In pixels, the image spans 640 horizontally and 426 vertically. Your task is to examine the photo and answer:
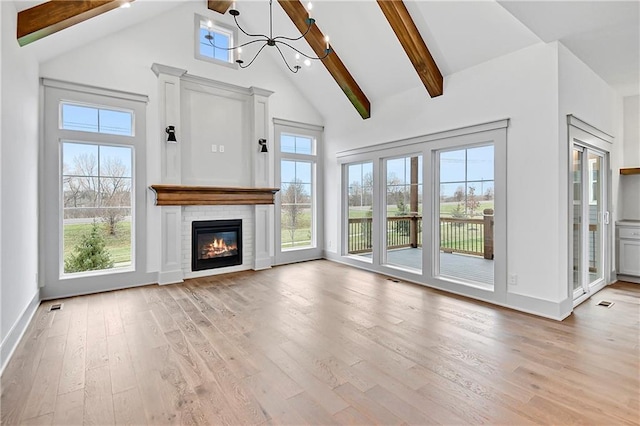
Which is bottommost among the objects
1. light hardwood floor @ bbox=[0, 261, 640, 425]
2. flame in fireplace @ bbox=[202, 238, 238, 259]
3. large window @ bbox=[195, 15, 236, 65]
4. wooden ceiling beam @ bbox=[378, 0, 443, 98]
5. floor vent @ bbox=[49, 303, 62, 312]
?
light hardwood floor @ bbox=[0, 261, 640, 425]

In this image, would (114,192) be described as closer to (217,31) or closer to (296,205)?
(296,205)

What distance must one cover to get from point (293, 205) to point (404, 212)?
233cm

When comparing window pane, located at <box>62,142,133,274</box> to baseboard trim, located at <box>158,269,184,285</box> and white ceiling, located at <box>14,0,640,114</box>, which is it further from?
white ceiling, located at <box>14,0,640,114</box>

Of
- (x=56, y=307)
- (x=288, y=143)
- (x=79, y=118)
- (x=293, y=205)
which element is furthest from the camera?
(x=293, y=205)

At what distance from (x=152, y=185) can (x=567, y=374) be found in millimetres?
5257

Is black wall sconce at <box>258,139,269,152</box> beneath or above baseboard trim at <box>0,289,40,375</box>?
above

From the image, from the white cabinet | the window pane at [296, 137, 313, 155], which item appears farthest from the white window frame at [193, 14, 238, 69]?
the white cabinet

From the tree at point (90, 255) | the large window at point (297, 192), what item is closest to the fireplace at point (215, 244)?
the large window at point (297, 192)

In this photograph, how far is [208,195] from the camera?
5355mm

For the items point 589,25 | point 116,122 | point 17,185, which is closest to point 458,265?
point 589,25

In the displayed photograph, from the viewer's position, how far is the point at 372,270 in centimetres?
584

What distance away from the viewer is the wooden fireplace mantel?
193 inches

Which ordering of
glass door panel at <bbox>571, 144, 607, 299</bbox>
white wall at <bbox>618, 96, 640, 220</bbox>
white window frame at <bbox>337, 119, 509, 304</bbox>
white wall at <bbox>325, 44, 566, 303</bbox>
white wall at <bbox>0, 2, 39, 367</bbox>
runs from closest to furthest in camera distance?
white wall at <bbox>0, 2, 39, 367</bbox>
white wall at <bbox>325, 44, 566, 303</bbox>
white window frame at <bbox>337, 119, 509, 304</bbox>
glass door panel at <bbox>571, 144, 607, 299</bbox>
white wall at <bbox>618, 96, 640, 220</bbox>

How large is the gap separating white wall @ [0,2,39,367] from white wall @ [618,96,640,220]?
7.94m
